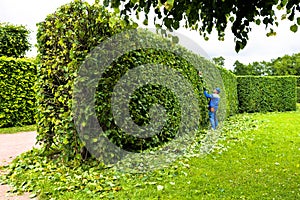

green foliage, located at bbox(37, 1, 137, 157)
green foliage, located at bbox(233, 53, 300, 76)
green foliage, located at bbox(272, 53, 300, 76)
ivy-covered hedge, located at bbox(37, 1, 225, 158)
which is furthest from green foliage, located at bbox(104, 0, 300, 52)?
green foliage, located at bbox(272, 53, 300, 76)

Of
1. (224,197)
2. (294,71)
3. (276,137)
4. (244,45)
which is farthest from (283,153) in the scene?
(294,71)

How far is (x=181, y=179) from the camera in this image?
447cm

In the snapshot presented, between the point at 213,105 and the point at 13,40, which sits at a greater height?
the point at 13,40

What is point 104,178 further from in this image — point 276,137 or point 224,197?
point 276,137

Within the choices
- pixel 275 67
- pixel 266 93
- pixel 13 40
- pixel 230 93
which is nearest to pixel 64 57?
pixel 13 40

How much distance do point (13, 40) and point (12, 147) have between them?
9.06 metres

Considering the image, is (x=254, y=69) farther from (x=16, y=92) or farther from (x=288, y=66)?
(x=16, y=92)

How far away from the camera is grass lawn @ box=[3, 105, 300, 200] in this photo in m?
3.96

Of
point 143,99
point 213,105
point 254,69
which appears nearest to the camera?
point 143,99

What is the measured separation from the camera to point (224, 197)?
381 centimetres

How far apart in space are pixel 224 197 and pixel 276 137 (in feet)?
17.6

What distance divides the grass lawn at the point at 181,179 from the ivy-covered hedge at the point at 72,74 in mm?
586

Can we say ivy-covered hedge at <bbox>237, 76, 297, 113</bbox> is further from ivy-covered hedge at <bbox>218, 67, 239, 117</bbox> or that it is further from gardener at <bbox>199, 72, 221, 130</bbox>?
gardener at <bbox>199, 72, 221, 130</bbox>

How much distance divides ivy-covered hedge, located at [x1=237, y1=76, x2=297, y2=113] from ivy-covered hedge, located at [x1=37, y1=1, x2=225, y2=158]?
13914mm
